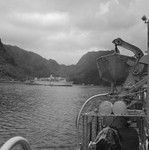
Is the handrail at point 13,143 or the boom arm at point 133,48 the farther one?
the boom arm at point 133,48

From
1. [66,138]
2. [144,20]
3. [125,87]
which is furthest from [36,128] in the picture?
[144,20]

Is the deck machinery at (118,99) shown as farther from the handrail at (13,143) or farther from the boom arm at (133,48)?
the handrail at (13,143)

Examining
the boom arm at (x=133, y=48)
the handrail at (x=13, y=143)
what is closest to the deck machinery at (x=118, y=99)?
the boom arm at (x=133, y=48)

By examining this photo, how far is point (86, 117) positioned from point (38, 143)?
2527 cm

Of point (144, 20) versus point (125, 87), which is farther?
point (125, 87)

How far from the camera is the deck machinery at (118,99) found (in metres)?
10.1

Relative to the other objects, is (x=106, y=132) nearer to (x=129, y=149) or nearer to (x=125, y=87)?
(x=129, y=149)

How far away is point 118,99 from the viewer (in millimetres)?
11664

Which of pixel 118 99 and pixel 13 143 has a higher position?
pixel 118 99

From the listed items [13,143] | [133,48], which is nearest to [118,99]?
[133,48]

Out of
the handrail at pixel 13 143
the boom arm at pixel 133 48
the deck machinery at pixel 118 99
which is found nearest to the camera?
the handrail at pixel 13 143

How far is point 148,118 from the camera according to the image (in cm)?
899

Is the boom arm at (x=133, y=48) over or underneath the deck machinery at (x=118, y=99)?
over

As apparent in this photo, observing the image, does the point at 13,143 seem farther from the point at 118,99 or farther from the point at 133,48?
the point at 133,48
